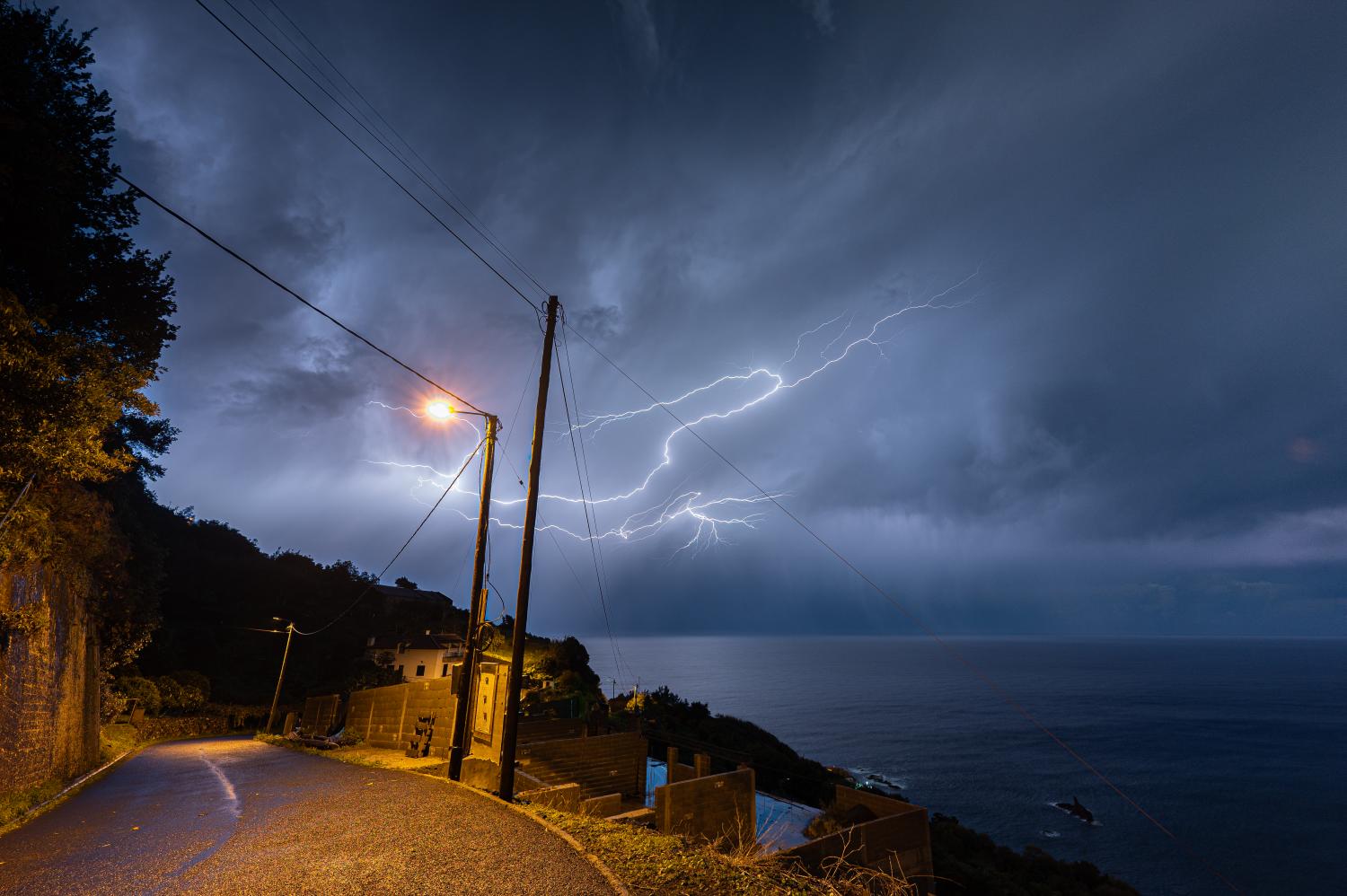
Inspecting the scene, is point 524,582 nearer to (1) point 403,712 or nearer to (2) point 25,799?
(2) point 25,799

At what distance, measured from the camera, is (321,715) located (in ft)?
86.1

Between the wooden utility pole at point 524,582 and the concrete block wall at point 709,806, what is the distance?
3574mm

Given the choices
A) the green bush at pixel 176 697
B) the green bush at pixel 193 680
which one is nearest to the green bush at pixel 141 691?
the green bush at pixel 176 697

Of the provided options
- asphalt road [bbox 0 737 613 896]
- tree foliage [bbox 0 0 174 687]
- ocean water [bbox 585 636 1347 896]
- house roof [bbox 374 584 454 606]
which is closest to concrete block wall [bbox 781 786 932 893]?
asphalt road [bbox 0 737 613 896]

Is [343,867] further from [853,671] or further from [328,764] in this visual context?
[853,671]

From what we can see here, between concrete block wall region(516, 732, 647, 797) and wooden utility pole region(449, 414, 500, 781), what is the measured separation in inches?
138

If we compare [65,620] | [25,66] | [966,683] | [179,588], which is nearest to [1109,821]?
[65,620]

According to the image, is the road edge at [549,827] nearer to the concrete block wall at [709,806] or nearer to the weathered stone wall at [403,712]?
the weathered stone wall at [403,712]

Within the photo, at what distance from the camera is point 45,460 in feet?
36.9

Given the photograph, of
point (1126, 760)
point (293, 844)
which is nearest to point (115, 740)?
point (293, 844)

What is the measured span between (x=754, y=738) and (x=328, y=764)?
35616 millimetres

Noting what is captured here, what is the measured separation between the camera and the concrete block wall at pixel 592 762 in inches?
653

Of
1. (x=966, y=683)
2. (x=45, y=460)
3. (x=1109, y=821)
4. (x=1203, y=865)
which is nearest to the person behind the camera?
(x=45, y=460)

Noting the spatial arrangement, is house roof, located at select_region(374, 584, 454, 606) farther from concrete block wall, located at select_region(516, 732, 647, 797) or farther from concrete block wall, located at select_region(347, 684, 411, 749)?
concrete block wall, located at select_region(516, 732, 647, 797)
